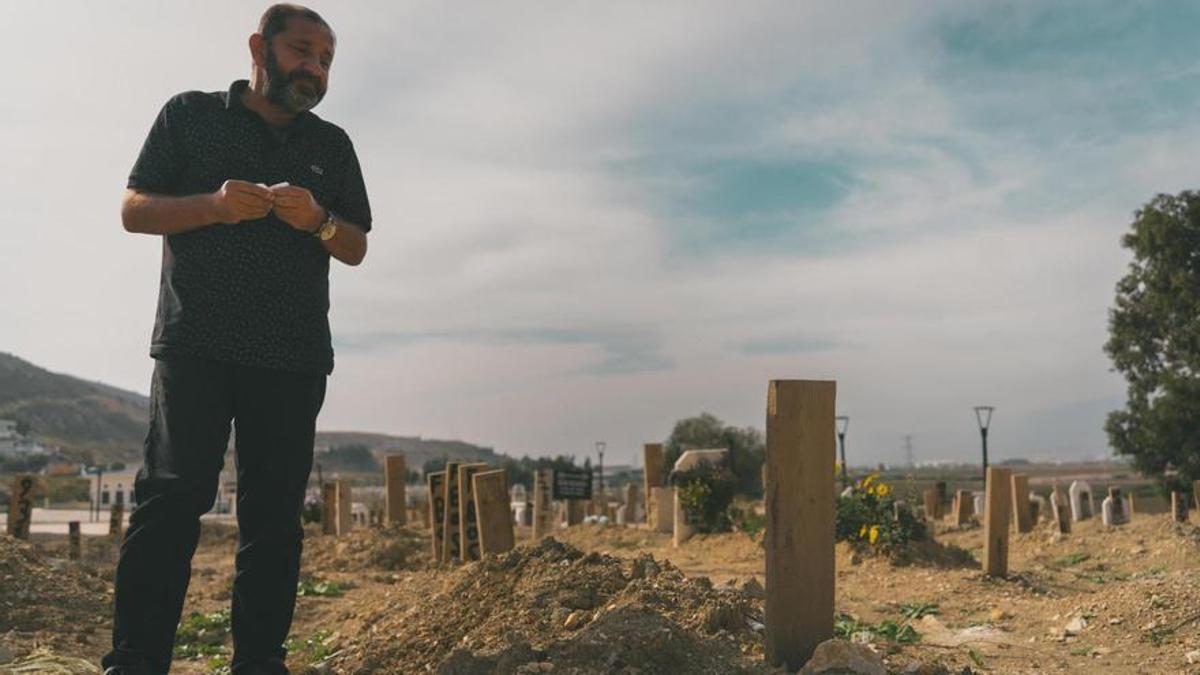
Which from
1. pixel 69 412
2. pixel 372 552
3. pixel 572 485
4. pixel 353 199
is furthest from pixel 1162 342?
pixel 69 412

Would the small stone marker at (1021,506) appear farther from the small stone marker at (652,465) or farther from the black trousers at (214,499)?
the black trousers at (214,499)

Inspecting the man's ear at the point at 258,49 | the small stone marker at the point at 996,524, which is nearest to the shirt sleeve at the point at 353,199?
the man's ear at the point at 258,49

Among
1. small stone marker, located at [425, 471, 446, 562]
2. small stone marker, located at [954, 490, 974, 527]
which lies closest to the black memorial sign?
small stone marker, located at [425, 471, 446, 562]

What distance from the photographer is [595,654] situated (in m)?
3.48

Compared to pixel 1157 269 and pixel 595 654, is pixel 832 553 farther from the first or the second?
pixel 1157 269

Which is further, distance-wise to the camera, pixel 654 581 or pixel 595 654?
pixel 654 581

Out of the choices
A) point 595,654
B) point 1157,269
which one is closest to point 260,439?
point 595,654

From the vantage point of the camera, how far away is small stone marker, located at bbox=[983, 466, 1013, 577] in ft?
30.3

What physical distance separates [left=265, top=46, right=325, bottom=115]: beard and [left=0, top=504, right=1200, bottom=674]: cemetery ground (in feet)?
6.86

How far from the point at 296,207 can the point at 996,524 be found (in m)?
8.20

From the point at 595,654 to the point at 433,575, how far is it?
4270 millimetres

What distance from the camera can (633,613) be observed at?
12.7ft

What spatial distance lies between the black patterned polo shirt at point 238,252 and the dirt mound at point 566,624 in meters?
1.35

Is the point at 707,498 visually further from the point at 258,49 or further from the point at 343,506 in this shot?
the point at 258,49
